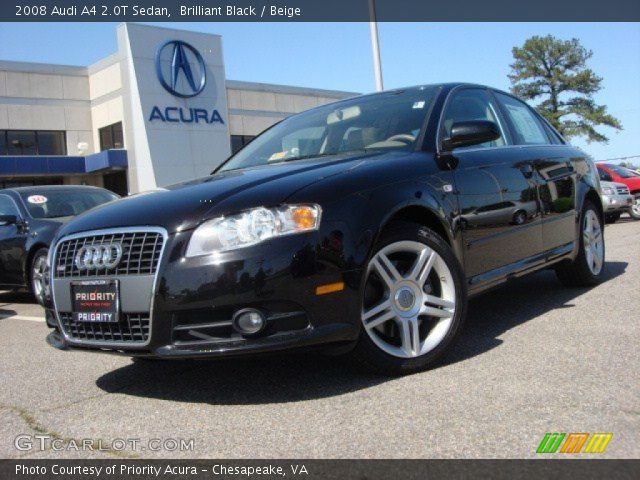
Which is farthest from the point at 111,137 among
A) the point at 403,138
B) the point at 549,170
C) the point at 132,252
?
the point at 132,252

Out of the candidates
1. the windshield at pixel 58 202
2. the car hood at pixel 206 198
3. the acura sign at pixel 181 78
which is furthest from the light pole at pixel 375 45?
the acura sign at pixel 181 78

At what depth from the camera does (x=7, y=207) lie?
8.43 meters

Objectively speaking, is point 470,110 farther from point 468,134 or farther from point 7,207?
point 7,207

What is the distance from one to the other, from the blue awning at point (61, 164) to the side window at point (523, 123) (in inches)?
997

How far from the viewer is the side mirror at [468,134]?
3881mm

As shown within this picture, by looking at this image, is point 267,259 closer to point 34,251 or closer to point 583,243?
point 583,243

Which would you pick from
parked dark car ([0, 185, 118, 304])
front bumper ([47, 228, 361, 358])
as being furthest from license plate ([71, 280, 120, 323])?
parked dark car ([0, 185, 118, 304])

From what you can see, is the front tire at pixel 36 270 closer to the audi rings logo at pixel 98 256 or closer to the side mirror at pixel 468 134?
the audi rings logo at pixel 98 256

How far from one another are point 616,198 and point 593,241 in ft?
31.8

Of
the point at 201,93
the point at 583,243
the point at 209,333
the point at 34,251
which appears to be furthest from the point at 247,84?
the point at 209,333

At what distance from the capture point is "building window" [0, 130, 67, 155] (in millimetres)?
29094

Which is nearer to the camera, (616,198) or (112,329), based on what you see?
(112,329)

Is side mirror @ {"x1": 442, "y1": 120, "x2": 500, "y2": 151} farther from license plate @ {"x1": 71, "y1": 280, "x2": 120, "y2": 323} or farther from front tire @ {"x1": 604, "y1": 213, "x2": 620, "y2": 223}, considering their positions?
front tire @ {"x1": 604, "y1": 213, "x2": 620, "y2": 223}

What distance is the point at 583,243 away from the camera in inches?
215
